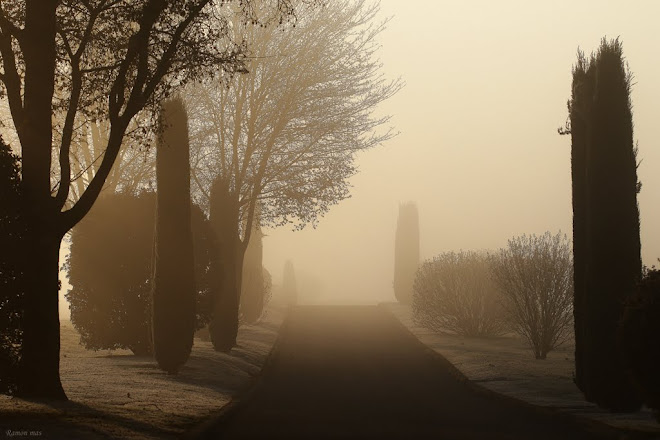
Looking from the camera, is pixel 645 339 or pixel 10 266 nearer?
pixel 645 339

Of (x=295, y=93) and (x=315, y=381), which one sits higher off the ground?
(x=295, y=93)

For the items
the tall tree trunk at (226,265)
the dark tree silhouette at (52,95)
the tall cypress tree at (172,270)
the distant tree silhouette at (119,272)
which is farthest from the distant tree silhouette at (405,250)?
the dark tree silhouette at (52,95)

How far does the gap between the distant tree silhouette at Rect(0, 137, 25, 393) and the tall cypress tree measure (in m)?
6.99

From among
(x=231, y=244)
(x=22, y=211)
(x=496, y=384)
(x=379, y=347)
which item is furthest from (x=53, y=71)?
(x=379, y=347)

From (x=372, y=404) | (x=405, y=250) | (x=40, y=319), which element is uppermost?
(x=405, y=250)

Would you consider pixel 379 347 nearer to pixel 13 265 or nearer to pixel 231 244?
pixel 231 244

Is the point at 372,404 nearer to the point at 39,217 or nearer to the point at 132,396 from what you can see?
the point at 132,396

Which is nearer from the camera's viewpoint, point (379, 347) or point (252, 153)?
point (379, 347)

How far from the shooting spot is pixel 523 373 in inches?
924

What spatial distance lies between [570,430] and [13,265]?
30.2ft

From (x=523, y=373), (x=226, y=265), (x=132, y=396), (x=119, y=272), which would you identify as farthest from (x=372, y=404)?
(x=226, y=265)

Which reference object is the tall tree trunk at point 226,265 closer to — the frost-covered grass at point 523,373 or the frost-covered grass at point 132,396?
the frost-covered grass at point 132,396

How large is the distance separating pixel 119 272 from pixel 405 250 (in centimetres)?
4633

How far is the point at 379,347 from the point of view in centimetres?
3250
